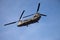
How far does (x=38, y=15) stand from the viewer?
169 ft

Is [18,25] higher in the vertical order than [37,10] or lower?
lower

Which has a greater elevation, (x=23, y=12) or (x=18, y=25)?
(x=23, y=12)

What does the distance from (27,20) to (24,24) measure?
125 cm

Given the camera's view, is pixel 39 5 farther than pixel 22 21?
No

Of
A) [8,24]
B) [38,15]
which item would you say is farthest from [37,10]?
[8,24]

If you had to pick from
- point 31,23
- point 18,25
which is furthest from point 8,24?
point 31,23

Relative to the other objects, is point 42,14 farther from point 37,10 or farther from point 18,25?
point 18,25

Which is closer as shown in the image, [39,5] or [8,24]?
[39,5]

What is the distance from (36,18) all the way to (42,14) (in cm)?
162

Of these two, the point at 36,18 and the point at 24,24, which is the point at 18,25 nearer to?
the point at 24,24

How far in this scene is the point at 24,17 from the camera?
166ft

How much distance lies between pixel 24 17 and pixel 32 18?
1892mm

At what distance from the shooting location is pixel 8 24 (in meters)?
53.2

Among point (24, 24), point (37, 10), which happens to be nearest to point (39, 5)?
point (37, 10)
